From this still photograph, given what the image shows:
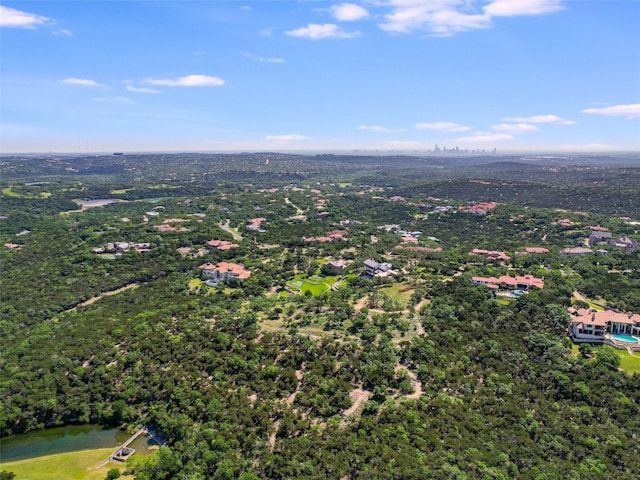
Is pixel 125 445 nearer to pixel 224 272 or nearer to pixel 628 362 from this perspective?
pixel 224 272

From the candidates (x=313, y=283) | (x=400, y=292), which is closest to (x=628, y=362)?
(x=400, y=292)

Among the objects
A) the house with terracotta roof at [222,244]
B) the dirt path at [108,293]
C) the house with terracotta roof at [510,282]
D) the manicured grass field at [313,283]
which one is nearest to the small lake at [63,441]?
the dirt path at [108,293]

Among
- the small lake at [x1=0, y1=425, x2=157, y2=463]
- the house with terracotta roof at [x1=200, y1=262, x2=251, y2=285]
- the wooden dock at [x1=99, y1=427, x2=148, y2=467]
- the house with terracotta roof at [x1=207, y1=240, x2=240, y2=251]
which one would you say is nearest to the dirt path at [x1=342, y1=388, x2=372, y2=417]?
the small lake at [x1=0, y1=425, x2=157, y2=463]

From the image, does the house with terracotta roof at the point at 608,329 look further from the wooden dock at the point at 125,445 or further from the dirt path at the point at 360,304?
the wooden dock at the point at 125,445

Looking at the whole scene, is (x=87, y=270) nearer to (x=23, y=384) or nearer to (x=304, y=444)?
(x=23, y=384)

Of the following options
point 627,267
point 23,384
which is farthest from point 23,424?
point 627,267
